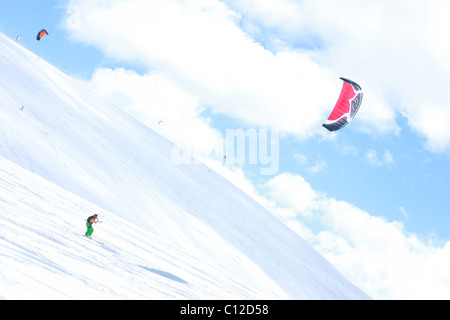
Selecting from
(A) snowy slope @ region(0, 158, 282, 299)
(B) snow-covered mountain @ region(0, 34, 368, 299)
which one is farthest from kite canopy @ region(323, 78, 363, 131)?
(A) snowy slope @ region(0, 158, 282, 299)

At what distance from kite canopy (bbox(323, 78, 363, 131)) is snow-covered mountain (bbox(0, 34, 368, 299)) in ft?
24.9

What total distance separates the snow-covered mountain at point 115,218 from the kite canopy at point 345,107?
7.60m

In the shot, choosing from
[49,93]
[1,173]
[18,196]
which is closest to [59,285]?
[18,196]

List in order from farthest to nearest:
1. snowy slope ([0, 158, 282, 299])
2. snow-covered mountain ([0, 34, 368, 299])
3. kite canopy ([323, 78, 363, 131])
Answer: kite canopy ([323, 78, 363, 131])
snow-covered mountain ([0, 34, 368, 299])
snowy slope ([0, 158, 282, 299])

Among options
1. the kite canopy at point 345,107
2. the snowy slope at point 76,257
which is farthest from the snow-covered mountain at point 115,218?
the kite canopy at point 345,107

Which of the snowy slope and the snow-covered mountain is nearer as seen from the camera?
the snowy slope

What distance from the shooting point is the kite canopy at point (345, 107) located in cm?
1734

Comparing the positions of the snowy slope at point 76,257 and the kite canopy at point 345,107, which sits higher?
the kite canopy at point 345,107

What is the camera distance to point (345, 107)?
57.6 feet

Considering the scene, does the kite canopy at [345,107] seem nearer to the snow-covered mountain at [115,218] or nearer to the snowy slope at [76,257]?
the snow-covered mountain at [115,218]

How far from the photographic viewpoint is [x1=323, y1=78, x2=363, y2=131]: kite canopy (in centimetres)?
1734

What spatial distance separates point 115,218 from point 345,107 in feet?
34.6

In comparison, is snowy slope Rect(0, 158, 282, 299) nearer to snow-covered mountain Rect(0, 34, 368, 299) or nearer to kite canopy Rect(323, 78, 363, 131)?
snow-covered mountain Rect(0, 34, 368, 299)
